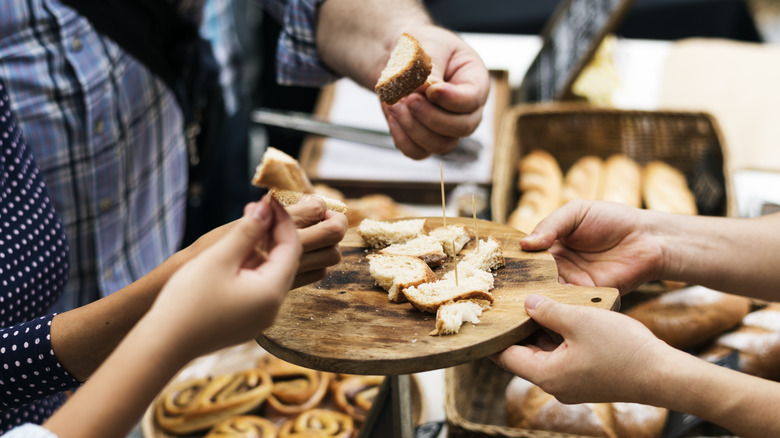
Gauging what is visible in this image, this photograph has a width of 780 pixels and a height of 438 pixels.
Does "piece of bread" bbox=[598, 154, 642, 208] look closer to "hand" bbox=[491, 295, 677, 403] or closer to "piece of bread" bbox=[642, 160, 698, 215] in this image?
"piece of bread" bbox=[642, 160, 698, 215]

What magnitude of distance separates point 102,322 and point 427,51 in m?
1.23

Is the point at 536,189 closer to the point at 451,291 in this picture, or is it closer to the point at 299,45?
the point at 299,45

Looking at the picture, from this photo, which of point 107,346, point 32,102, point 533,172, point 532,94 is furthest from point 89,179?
point 532,94

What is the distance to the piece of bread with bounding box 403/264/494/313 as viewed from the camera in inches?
58.2

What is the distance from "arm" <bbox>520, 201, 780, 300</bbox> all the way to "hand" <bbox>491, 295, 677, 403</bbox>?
0.45m

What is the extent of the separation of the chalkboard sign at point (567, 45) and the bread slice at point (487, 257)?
1549 millimetres

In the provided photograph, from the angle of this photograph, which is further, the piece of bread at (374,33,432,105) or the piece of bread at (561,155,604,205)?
the piece of bread at (561,155,604,205)

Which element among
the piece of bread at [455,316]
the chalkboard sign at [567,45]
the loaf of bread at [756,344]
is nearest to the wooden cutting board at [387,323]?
the piece of bread at [455,316]

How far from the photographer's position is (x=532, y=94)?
12.7ft

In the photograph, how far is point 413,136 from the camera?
202 cm

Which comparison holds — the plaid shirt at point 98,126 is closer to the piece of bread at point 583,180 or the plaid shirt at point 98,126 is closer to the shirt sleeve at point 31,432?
the piece of bread at point 583,180

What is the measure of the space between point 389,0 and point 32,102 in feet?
4.11

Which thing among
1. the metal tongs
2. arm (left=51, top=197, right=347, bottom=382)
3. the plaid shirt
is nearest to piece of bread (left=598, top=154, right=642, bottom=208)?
the metal tongs

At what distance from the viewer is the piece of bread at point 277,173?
1.62 m
